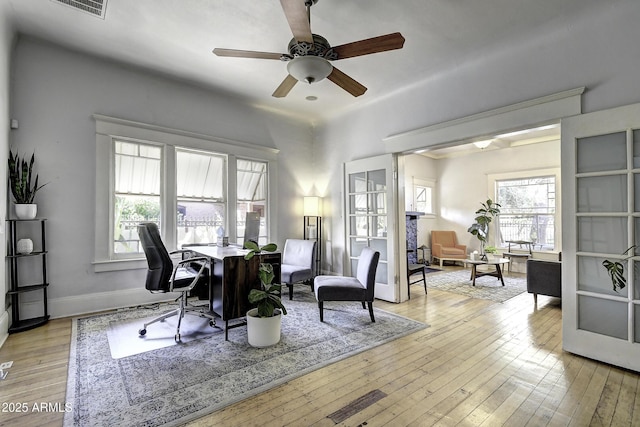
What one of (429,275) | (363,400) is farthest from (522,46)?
(429,275)

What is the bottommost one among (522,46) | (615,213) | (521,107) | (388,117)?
(615,213)

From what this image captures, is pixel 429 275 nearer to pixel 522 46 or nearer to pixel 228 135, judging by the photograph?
pixel 522 46

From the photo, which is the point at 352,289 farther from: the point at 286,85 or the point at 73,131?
the point at 73,131

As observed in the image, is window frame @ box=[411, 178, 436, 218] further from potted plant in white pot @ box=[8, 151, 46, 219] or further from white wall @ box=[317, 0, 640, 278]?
potted plant in white pot @ box=[8, 151, 46, 219]

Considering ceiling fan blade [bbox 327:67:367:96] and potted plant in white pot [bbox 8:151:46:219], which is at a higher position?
ceiling fan blade [bbox 327:67:367:96]

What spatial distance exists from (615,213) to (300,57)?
2.81 metres

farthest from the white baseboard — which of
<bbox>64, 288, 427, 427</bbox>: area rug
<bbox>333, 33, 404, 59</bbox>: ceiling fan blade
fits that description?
<bbox>333, 33, 404, 59</bbox>: ceiling fan blade

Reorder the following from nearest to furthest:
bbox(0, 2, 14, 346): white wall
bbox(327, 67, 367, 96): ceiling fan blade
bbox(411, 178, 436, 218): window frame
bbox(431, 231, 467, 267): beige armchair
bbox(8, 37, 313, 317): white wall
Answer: bbox(327, 67, 367, 96): ceiling fan blade → bbox(0, 2, 14, 346): white wall → bbox(8, 37, 313, 317): white wall → bbox(431, 231, 467, 267): beige armchair → bbox(411, 178, 436, 218): window frame

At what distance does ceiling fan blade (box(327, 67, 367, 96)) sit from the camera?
2596 mm

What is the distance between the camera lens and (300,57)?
2.24 meters

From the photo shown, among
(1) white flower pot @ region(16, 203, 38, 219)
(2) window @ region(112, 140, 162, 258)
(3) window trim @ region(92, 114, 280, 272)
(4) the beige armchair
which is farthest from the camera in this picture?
(4) the beige armchair

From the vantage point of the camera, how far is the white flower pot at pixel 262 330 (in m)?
2.67

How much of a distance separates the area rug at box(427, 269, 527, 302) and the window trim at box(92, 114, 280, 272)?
3.89 m

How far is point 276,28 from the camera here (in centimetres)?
289
